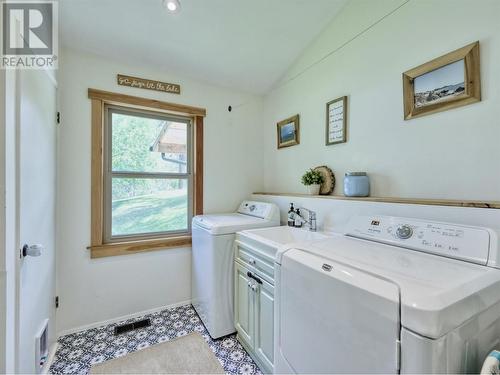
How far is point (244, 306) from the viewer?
5.81ft

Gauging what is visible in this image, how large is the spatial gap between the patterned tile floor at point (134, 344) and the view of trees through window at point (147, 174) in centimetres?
85

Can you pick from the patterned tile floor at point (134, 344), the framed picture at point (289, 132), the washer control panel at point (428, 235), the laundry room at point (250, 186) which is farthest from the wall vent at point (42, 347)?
the framed picture at point (289, 132)

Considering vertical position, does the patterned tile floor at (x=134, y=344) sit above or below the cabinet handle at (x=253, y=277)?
below

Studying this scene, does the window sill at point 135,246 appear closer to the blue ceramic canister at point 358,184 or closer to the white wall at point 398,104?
the white wall at point 398,104

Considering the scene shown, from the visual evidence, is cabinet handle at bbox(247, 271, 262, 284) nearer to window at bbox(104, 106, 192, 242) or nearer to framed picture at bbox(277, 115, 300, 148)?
window at bbox(104, 106, 192, 242)

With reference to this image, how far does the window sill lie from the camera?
6.60 ft

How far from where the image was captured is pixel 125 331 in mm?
1976

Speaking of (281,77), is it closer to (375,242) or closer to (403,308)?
(375,242)

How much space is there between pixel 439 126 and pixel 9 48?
2.23 metres

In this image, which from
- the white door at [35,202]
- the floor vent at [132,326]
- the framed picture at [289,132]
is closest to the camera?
the white door at [35,202]

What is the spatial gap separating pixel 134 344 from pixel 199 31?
2.62 metres

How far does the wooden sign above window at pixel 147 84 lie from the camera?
6.89ft

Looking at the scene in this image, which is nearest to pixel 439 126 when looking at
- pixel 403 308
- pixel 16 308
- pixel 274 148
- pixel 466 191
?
pixel 466 191

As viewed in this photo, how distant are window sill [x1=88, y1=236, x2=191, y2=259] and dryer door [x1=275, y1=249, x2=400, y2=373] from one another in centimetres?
147
